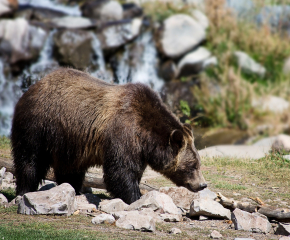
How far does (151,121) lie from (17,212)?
7.91 ft

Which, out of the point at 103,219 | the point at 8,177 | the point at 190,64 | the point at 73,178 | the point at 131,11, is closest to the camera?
the point at 103,219

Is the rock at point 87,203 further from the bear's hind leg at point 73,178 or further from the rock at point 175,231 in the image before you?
the rock at point 175,231

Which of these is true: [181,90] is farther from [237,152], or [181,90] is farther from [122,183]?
[122,183]

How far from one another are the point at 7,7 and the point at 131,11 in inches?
260

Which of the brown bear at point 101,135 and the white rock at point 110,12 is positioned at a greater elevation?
the white rock at point 110,12

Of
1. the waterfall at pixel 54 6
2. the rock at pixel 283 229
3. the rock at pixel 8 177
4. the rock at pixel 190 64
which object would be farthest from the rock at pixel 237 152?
the waterfall at pixel 54 6

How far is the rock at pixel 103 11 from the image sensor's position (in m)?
21.6

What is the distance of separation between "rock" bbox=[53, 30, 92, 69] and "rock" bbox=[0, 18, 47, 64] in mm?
842

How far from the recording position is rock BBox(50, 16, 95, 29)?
1991 centimetres

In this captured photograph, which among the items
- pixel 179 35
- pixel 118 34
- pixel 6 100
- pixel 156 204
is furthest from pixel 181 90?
pixel 156 204

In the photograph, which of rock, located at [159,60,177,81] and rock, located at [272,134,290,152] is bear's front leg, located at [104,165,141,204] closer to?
rock, located at [272,134,290,152]

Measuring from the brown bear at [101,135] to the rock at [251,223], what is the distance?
3.70 ft

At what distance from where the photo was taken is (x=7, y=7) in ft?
63.5

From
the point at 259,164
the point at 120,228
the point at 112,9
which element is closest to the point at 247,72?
the point at 112,9
